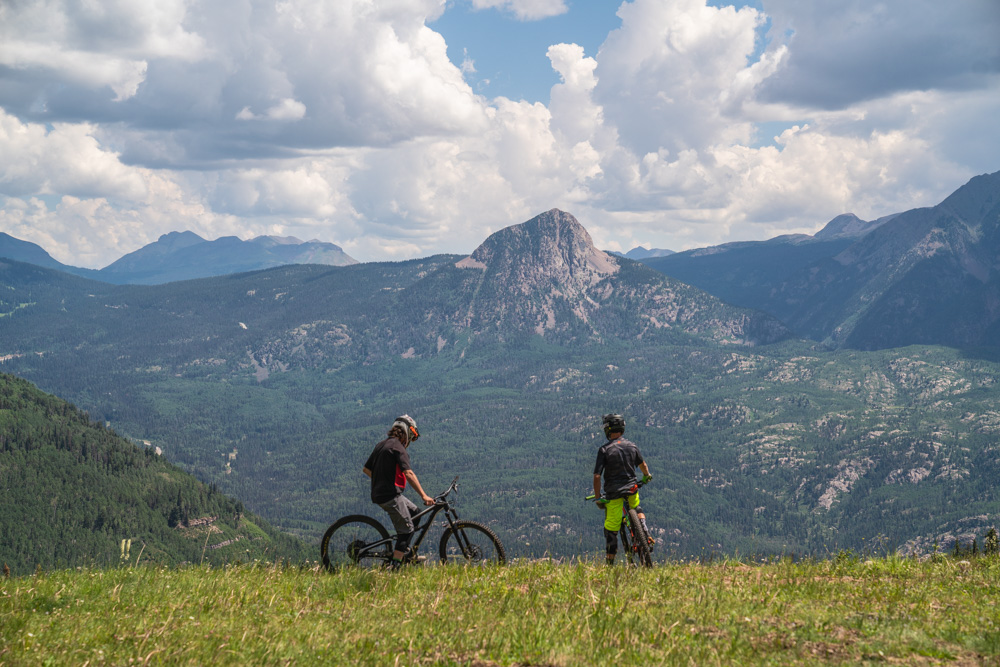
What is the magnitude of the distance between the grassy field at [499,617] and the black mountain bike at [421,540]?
0.91 m

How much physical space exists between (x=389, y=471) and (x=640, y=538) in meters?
6.51

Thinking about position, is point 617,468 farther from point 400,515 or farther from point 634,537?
point 400,515

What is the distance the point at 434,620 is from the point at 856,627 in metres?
7.38

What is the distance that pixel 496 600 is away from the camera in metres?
13.7

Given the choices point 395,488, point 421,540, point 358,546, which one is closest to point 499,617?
point 421,540

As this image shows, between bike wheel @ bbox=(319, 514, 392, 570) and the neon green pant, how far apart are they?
5576 mm

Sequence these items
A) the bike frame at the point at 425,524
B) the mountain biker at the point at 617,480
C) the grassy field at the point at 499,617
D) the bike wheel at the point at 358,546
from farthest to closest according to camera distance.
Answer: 1. the mountain biker at the point at 617,480
2. the bike wheel at the point at 358,546
3. the bike frame at the point at 425,524
4. the grassy field at the point at 499,617

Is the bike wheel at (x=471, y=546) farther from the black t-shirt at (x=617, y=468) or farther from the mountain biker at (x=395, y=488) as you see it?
the black t-shirt at (x=617, y=468)

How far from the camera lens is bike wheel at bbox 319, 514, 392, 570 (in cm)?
1703

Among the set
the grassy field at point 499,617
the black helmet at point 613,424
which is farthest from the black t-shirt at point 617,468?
the grassy field at point 499,617

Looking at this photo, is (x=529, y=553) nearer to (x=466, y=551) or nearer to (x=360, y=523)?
(x=466, y=551)

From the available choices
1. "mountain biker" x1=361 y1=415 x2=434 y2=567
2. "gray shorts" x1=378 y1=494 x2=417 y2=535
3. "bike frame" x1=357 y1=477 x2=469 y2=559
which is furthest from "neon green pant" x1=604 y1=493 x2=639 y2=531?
"gray shorts" x1=378 y1=494 x2=417 y2=535

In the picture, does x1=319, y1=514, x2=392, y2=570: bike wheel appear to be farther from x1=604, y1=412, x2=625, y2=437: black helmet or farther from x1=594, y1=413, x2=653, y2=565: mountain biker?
x1=604, y1=412, x2=625, y2=437: black helmet

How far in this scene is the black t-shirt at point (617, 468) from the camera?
17.8 meters
